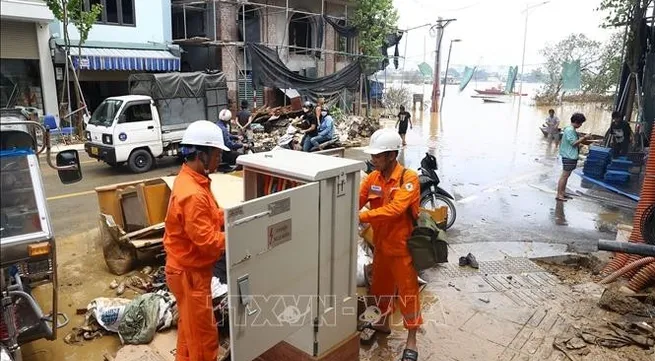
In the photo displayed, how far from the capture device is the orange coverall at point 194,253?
265 cm

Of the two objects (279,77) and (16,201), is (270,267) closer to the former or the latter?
(16,201)

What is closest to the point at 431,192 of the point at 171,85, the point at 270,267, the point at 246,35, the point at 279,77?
the point at 270,267

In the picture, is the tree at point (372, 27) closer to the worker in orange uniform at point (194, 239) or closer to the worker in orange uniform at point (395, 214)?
the worker in orange uniform at point (395, 214)

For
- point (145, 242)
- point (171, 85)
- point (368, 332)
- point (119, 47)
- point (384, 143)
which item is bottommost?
point (368, 332)

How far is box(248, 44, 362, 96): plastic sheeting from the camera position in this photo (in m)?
16.6

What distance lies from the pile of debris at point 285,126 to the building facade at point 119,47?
12.7ft

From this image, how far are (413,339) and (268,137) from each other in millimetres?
12571

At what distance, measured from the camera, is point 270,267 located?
2424mm

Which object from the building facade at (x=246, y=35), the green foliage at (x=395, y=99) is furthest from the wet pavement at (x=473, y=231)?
the green foliage at (x=395, y=99)

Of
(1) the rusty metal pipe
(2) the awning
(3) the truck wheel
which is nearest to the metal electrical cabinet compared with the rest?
(1) the rusty metal pipe

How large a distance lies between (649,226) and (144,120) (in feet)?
32.4

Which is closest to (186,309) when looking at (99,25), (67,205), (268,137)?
(67,205)

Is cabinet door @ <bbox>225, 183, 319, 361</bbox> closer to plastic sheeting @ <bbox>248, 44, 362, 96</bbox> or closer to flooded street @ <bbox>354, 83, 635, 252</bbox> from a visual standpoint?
flooded street @ <bbox>354, 83, 635, 252</bbox>

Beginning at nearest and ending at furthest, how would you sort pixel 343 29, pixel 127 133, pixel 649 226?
pixel 649 226, pixel 127 133, pixel 343 29
